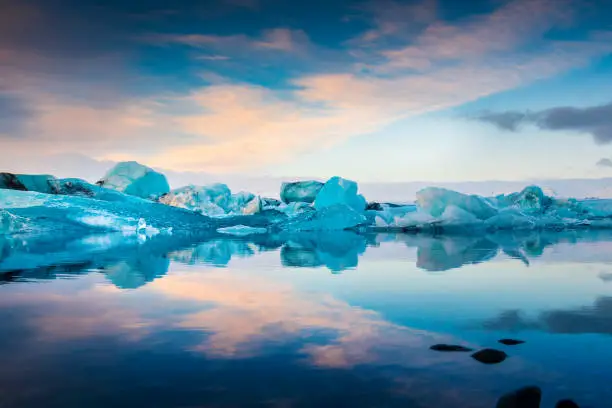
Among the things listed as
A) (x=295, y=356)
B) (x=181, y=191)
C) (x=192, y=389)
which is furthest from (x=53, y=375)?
(x=181, y=191)

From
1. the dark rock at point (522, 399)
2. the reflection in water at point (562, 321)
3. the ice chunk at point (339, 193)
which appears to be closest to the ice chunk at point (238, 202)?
the ice chunk at point (339, 193)

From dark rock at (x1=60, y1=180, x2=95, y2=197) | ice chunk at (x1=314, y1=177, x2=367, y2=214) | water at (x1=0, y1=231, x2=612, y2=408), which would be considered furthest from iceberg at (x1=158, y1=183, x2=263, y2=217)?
water at (x1=0, y1=231, x2=612, y2=408)

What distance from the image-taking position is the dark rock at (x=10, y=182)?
81.9ft

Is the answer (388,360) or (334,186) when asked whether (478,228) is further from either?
(388,360)

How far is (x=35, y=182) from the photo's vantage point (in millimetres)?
26156

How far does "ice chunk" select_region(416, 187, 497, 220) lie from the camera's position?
22.5 meters

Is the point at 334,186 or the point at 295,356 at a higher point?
the point at 334,186

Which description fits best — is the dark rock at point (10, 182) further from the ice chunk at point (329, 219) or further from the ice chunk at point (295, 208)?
the ice chunk at point (295, 208)

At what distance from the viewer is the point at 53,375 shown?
3.21 meters

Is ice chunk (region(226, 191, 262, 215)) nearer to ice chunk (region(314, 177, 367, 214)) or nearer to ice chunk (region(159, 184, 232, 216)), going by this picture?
ice chunk (region(159, 184, 232, 216))

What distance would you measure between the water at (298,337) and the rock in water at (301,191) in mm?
27243

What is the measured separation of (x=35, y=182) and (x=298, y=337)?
26096 mm

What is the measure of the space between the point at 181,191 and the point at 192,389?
104 ft

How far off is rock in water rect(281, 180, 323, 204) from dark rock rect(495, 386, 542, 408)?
32.6 meters
